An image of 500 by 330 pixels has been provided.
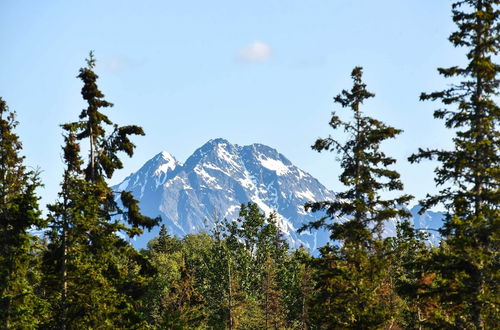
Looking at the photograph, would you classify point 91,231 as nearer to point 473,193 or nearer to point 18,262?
point 18,262

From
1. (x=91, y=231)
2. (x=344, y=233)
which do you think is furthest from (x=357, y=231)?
(x=91, y=231)

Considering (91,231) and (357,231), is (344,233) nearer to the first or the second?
(357,231)

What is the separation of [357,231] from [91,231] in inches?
457

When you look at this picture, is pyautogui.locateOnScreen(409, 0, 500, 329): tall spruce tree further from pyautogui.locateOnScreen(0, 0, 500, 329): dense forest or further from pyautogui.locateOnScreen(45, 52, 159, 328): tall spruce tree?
pyautogui.locateOnScreen(45, 52, 159, 328): tall spruce tree

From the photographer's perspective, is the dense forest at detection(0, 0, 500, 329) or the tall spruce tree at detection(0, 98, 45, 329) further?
the tall spruce tree at detection(0, 98, 45, 329)

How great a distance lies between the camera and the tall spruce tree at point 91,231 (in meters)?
26.1

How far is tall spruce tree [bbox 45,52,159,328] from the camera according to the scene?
85.8 feet

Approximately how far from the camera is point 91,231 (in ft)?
88.4

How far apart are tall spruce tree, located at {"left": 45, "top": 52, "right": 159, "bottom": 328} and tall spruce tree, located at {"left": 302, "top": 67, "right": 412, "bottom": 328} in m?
8.20

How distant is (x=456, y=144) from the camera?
72.7ft

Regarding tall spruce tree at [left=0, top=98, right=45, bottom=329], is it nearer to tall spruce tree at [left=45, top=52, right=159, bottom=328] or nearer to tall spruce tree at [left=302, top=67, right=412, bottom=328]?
tall spruce tree at [left=45, top=52, right=159, bottom=328]

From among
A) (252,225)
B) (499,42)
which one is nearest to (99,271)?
(499,42)

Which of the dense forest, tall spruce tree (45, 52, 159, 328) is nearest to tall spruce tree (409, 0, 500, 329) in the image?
the dense forest

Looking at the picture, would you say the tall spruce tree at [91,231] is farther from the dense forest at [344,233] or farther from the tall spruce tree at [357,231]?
the tall spruce tree at [357,231]
